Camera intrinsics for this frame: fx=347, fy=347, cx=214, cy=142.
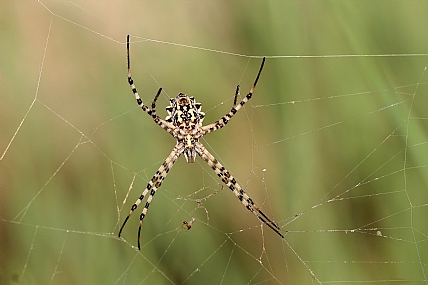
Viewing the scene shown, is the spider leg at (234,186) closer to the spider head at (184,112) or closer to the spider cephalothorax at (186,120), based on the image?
the spider cephalothorax at (186,120)

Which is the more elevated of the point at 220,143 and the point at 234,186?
the point at 220,143

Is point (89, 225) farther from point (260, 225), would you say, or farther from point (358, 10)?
point (358, 10)

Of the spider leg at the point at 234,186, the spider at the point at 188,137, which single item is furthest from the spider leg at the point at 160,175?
the spider leg at the point at 234,186

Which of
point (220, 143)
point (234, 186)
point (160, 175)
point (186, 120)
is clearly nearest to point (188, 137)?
point (186, 120)

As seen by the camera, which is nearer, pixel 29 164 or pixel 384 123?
pixel 384 123

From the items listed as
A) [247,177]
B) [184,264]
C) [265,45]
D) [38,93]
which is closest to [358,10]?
[265,45]

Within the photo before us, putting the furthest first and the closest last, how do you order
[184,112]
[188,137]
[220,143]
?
[220,143] < [188,137] < [184,112]

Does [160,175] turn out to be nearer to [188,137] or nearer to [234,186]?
[188,137]
